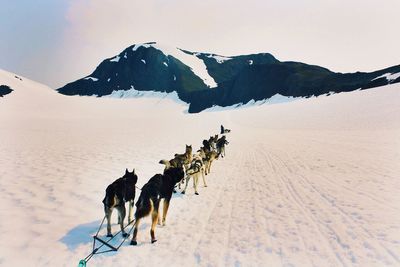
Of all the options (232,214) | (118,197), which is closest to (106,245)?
(118,197)

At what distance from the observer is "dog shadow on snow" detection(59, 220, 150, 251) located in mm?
6496

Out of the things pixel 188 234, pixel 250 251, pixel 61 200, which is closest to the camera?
pixel 250 251

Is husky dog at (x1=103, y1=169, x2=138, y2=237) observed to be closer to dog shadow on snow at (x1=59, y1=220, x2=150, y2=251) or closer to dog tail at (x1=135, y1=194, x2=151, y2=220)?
dog shadow on snow at (x1=59, y1=220, x2=150, y2=251)

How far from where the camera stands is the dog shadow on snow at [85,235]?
6496 mm

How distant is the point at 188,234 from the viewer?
7.05 metres

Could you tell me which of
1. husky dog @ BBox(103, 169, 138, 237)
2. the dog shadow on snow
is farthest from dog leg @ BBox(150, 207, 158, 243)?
husky dog @ BBox(103, 169, 138, 237)

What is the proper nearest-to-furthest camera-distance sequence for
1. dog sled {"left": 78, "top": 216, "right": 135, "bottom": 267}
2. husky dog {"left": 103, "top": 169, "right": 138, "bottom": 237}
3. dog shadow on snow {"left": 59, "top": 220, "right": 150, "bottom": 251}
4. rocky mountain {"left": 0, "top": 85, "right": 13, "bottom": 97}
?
dog sled {"left": 78, "top": 216, "right": 135, "bottom": 267}, husky dog {"left": 103, "top": 169, "right": 138, "bottom": 237}, dog shadow on snow {"left": 59, "top": 220, "right": 150, "bottom": 251}, rocky mountain {"left": 0, "top": 85, "right": 13, "bottom": 97}

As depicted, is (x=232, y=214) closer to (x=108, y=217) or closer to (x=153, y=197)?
(x=153, y=197)

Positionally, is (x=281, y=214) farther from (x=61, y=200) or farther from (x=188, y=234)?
(x=61, y=200)

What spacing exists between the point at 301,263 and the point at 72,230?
5.26m

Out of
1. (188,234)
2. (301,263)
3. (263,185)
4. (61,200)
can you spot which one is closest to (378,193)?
(263,185)

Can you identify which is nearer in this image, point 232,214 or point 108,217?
point 108,217

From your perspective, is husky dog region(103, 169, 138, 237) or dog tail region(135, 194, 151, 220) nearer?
dog tail region(135, 194, 151, 220)

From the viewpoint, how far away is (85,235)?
22.7 feet
